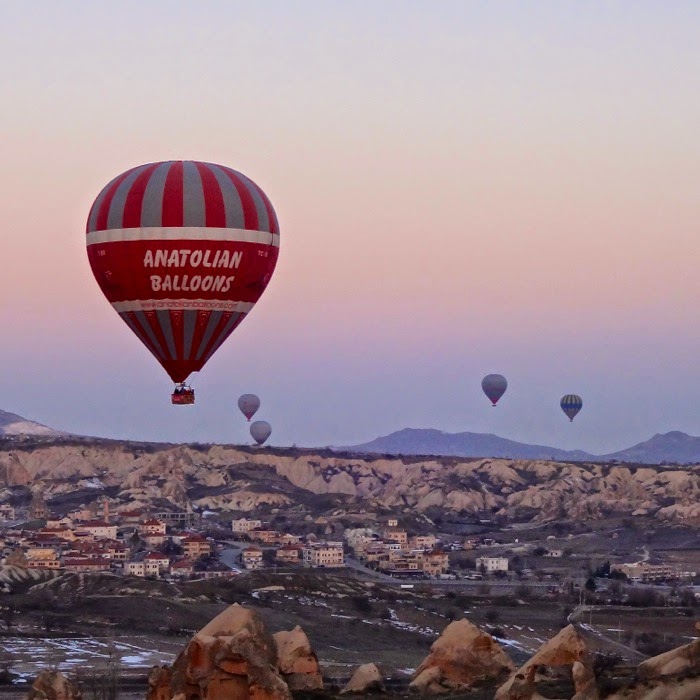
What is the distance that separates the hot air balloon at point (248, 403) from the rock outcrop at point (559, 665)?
12508 centimetres

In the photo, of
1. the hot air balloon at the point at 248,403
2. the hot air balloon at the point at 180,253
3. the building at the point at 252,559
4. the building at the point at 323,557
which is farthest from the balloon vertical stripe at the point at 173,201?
the hot air balloon at the point at 248,403

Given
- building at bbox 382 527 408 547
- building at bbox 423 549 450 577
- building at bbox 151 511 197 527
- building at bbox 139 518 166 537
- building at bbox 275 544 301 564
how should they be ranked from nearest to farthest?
building at bbox 423 549 450 577
building at bbox 275 544 301 564
building at bbox 139 518 166 537
building at bbox 382 527 408 547
building at bbox 151 511 197 527

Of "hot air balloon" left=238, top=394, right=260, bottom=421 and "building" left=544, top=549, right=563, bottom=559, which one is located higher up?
"hot air balloon" left=238, top=394, right=260, bottom=421

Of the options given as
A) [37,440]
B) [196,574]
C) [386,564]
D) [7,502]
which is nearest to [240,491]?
[7,502]

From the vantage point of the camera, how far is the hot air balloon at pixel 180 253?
4447cm

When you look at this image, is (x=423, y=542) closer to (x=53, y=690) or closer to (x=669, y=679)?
(x=53, y=690)

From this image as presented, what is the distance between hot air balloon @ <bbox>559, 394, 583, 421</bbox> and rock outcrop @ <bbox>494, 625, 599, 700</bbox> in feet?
442

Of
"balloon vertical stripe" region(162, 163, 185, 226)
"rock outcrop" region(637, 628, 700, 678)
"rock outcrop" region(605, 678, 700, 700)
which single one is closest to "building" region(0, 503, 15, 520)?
"balloon vertical stripe" region(162, 163, 185, 226)

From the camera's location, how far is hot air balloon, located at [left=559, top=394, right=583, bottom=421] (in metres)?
167

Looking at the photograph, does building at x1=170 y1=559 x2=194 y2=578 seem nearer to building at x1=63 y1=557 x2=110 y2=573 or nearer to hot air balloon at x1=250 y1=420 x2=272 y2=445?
building at x1=63 y1=557 x2=110 y2=573

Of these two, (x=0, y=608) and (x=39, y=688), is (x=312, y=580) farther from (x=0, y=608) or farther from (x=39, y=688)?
(x=39, y=688)

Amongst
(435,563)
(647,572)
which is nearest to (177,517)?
(435,563)

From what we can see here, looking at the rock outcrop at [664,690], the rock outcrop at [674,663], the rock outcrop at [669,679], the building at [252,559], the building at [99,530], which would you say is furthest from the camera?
the building at [99,530]

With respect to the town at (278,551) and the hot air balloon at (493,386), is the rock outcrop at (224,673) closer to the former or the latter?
the town at (278,551)
